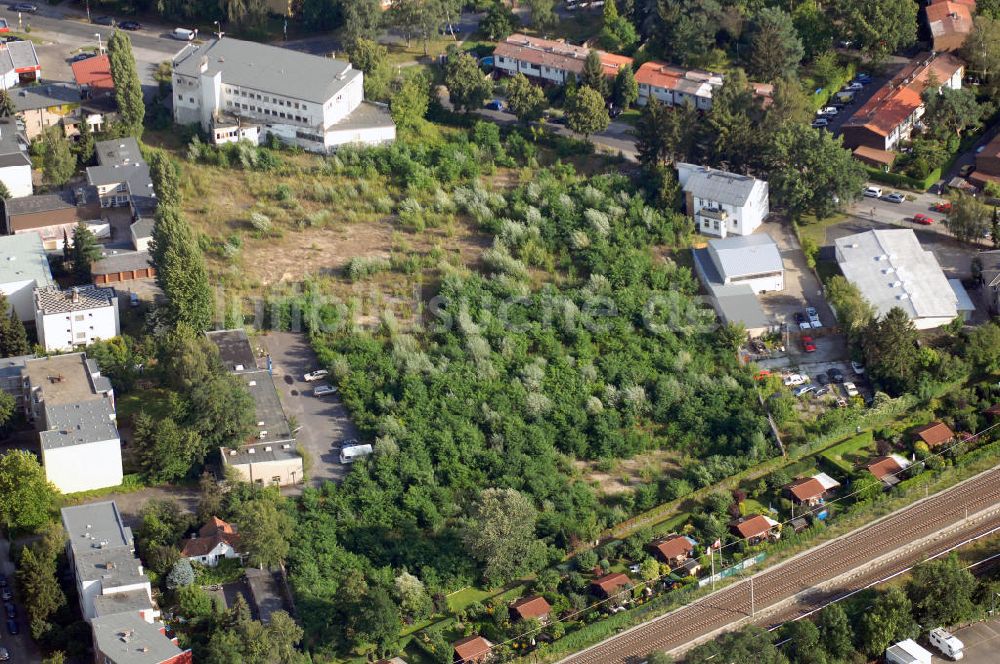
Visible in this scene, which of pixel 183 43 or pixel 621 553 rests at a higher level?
pixel 183 43

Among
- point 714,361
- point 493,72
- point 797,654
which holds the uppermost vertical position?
point 493,72

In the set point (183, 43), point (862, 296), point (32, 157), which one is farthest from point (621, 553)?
point (183, 43)

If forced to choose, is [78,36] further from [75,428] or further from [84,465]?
[84,465]

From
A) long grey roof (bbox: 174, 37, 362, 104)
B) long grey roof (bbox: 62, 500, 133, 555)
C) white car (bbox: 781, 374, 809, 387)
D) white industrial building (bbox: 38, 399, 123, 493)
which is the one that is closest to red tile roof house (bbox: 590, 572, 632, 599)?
white car (bbox: 781, 374, 809, 387)

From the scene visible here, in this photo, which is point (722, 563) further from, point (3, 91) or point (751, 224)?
point (3, 91)

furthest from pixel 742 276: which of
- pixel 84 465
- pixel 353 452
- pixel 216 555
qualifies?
pixel 84 465

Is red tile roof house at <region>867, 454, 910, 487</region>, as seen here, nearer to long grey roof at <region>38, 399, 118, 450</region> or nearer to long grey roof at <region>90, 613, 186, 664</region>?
long grey roof at <region>90, 613, 186, 664</region>

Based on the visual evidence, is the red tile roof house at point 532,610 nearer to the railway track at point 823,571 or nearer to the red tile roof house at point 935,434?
the railway track at point 823,571
